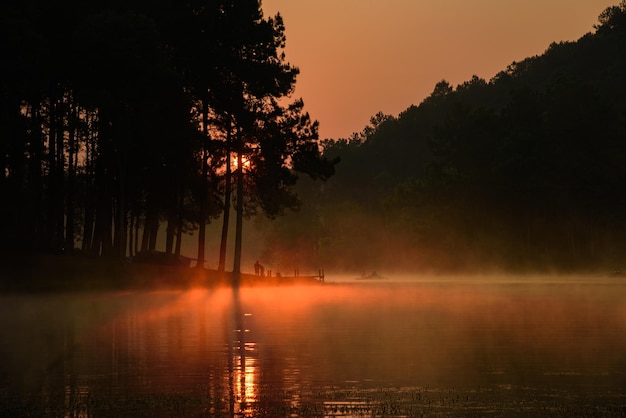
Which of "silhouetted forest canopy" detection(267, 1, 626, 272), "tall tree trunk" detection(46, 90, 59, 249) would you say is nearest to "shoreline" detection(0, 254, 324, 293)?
"tall tree trunk" detection(46, 90, 59, 249)

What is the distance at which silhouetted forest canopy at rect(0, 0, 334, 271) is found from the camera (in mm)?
64062

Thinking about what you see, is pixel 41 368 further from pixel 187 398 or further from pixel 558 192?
pixel 558 192

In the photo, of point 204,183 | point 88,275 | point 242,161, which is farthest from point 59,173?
point 242,161

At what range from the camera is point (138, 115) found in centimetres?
6856

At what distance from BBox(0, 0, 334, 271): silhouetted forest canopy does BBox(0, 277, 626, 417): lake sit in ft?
82.1

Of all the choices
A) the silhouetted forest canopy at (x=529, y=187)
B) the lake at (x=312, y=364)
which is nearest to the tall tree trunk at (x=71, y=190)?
the lake at (x=312, y=364)

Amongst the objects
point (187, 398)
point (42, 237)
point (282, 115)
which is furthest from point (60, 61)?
point (187, 398)

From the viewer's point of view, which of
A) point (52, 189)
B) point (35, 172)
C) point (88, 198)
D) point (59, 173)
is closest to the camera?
point (52, 189)

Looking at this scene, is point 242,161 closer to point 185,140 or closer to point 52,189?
point 185,140

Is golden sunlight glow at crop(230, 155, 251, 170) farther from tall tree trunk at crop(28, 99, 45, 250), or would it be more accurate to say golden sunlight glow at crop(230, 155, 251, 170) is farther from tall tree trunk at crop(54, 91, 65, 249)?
tall tree trunk at crop(28, 99, 45, 250)

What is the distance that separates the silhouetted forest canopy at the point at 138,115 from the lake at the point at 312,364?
2501cm

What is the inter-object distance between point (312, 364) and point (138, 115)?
4791cm

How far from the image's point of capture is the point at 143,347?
27531 millimetres

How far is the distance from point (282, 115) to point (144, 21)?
2337cm
